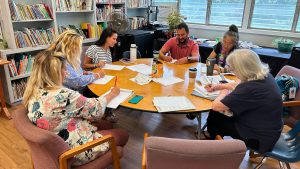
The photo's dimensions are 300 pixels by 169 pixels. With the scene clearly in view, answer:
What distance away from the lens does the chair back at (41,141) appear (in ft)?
3.65

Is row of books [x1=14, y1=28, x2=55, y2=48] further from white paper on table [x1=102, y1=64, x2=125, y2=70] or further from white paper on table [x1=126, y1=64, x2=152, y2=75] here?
white paper on table [x1=126, y1=64, x2=152, y2=75]

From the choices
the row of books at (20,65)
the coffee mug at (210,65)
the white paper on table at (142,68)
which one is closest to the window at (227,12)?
the coffee mug at (210,65)

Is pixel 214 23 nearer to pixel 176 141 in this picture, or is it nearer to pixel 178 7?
pixel 178 7

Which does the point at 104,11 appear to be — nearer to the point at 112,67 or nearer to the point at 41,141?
the point at 112,67

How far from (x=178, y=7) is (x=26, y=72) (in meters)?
3.19

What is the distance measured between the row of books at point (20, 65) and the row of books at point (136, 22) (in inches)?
81.9

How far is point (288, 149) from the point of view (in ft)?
5.28

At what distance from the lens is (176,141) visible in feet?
3.25

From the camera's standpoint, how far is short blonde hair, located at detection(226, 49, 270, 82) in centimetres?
150

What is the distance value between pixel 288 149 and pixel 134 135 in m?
1.42

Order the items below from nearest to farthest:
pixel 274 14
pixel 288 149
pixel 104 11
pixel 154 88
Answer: pixel 288 149 → pixel 154 88 → pixel 274 14 → pixel 104 11

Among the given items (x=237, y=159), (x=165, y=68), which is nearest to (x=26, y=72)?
(x=165, y=68)

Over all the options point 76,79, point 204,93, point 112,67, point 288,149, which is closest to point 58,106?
point 76,79

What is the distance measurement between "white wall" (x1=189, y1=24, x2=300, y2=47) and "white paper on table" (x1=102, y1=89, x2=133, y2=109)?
3.08 metres
